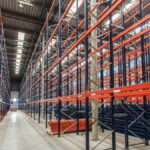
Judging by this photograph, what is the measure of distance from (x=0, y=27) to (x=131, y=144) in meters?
13.9

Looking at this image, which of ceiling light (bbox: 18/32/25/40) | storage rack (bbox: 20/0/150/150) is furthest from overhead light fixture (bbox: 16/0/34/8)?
ceiling light (bbox: 18/32/25/40)

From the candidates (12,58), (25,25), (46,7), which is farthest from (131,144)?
(12,58)

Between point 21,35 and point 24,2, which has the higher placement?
point 24,2

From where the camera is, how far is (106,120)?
10.9 m

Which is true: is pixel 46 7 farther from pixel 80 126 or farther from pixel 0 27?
pixel 80 126

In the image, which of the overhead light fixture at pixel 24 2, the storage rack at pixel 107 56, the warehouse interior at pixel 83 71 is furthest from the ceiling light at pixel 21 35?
the storage rack at pixel 107 56

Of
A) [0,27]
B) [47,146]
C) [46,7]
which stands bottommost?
[47,146]

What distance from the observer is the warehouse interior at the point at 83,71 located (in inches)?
240

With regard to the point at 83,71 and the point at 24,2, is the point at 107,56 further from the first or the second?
the point at 24,2

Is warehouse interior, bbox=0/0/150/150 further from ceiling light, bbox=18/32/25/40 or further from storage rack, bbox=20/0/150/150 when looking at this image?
ceiling light, bbox=18/32/25/40

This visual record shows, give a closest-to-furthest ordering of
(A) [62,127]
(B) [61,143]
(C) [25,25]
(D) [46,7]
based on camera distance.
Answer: (B) [61,143] < (A) [62,127] < (D) [46,7] < (C) [25,25]

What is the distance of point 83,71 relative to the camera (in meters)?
16.8

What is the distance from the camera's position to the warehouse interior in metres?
6.10

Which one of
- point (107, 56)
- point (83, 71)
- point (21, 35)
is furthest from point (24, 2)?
point (107, 56)
